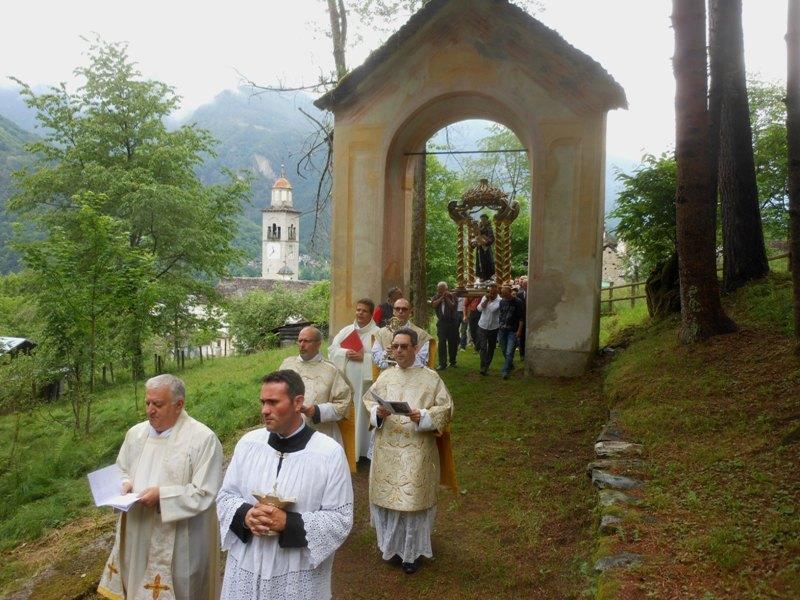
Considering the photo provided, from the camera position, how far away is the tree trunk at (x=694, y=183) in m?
8.40

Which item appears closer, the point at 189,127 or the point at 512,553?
the point at 512,553

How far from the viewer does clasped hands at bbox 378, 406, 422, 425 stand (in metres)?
5.06

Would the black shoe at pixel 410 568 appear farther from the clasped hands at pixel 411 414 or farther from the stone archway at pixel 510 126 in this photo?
the stone archway at pixel 510 126

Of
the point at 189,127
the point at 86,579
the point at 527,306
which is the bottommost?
the point at 86,579

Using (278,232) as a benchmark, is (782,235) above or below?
below

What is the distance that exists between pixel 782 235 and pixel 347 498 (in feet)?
60.0

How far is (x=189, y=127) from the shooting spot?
23812 millimetres

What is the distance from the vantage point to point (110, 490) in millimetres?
4059

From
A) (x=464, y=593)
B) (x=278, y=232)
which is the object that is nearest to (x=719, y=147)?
(x=464, y=593)

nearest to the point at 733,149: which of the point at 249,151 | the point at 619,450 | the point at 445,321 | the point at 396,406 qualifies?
the point at 445,321

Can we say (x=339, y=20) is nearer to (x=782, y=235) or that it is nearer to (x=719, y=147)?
(x=719, y=147)

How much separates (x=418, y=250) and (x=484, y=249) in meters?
1.59

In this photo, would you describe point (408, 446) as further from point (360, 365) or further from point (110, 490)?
point (360, 365)

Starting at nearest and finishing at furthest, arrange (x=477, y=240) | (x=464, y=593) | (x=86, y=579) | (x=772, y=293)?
(x=464, y=593), (x=86, y=579), (x=772, y=293), (x=477, y=240)
